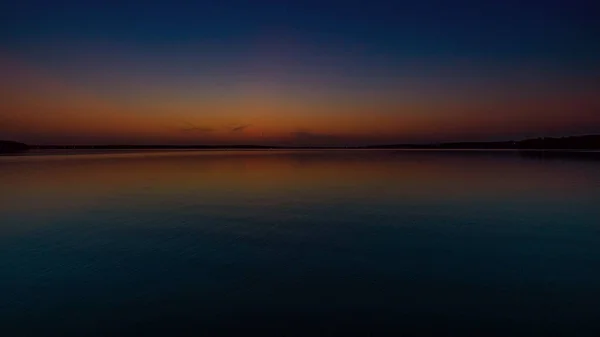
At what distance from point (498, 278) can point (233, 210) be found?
52.5 ft

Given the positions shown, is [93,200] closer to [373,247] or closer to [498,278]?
[373,247]

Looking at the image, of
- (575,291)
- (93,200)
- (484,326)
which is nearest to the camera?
(484,326)

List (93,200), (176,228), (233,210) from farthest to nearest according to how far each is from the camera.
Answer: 1. (93,200)
2. (233,210)
3. (176,228)

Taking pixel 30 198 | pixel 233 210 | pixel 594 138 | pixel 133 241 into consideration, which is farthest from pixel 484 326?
pixel 594 138

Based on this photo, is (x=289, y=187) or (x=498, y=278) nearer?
(x=498, y=278)

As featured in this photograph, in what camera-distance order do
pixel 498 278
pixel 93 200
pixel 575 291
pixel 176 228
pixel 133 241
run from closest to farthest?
pixel 575 291, pixel 498 278, pixel 133 241, pixel 176 228, pixel 93 200

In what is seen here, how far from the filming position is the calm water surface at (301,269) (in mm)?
8797

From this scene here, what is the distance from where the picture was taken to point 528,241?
16.0 metres

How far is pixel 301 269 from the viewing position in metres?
12.3

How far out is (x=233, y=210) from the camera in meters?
23.4

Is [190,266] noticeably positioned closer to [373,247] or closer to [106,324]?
[106,324]

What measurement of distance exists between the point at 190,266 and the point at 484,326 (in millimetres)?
9210

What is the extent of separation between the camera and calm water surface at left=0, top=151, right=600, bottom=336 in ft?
28.9

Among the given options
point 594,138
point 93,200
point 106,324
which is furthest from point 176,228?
point 594,138
